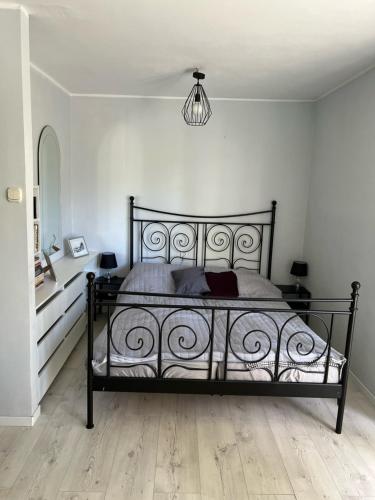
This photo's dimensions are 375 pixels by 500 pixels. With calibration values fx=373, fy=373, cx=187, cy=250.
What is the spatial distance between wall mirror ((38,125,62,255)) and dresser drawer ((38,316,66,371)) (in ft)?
2.27

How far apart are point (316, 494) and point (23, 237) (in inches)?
83.0

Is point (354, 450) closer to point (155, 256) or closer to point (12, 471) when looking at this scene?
point (12, 471)

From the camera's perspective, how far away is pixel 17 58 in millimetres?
2031

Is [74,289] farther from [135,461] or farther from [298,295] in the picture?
[298,295]

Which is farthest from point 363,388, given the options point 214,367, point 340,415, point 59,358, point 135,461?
point 59,358

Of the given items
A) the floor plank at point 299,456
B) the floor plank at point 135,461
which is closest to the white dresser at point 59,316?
the floor plank at point 135,461

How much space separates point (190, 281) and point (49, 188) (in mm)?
1556

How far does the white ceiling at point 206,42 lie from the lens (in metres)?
1.95

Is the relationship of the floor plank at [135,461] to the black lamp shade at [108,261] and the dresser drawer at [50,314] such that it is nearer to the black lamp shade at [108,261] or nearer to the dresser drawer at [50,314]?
the dresser drawer at [50,314]

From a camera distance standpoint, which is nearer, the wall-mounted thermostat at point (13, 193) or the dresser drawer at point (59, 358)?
the wall-mounted thermostat at point (13, 193)

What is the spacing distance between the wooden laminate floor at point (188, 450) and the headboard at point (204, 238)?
1.74 meters

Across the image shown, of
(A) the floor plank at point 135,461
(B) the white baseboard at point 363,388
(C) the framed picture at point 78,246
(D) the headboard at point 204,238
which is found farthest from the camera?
(D) the headboard at point 204,238

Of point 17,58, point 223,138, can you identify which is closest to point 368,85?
point 223,138

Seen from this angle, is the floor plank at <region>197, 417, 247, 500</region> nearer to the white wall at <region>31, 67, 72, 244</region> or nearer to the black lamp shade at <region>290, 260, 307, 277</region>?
the black lamp shade at <region>290, 260, 307, 277</region>
